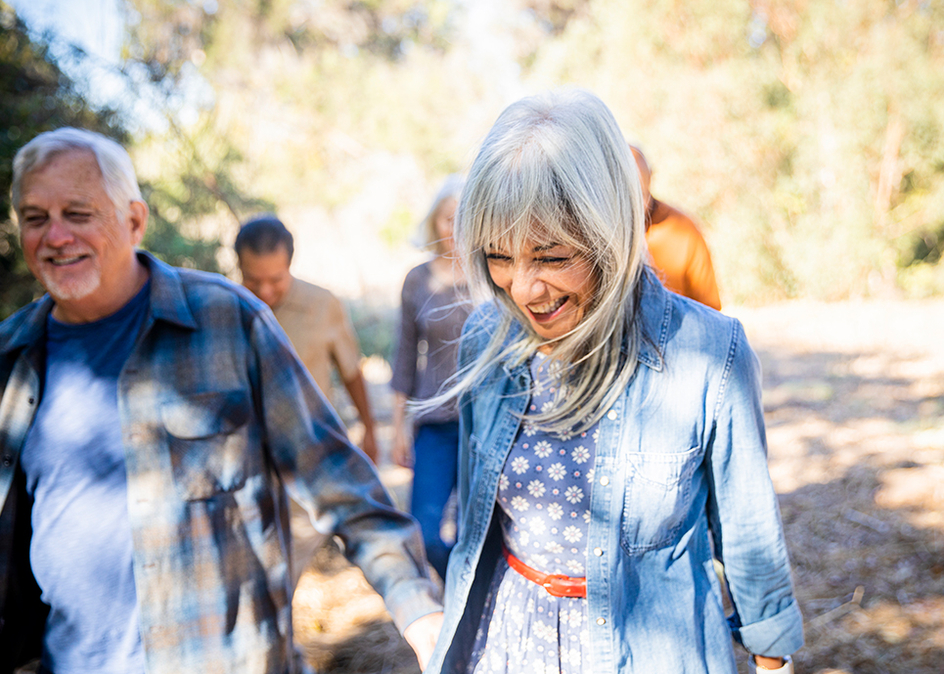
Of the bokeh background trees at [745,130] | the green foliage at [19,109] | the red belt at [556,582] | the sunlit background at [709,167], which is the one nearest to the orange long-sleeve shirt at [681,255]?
the sunlit background at [709,167]

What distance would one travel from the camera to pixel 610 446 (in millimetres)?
1393

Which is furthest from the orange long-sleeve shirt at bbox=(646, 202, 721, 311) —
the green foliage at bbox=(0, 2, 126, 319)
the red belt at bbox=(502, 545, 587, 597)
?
the green foliage at bbox=(0, 2, 126, 319)

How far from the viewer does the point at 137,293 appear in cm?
181

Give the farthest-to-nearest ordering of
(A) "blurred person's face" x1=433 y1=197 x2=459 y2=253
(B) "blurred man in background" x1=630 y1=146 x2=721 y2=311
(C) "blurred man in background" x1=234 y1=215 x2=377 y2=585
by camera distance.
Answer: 1. (A) "blurred person's face" x1=433 y1=197 x2=459 y2=253
2. (C) "blurred man in background" x1=234 y1=215 x2=377 y2=585
3. (B) "blurred man in background" x1=630 y1=146 x2=721 y2=311

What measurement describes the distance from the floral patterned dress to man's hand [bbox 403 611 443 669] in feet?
0.34

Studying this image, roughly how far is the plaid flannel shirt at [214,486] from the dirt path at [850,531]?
1629mm

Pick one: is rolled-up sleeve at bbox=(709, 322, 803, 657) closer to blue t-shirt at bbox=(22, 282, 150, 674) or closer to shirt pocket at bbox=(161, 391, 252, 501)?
shirt pocket at bbox=(161, 391, 252, 501)

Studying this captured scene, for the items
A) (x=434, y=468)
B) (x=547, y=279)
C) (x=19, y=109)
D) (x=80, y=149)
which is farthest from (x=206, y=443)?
(x=19, y=109)

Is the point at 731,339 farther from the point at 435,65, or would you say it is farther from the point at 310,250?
the point at 435,65

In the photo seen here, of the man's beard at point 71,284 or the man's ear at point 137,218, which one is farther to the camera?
the man's ear at point 137,218

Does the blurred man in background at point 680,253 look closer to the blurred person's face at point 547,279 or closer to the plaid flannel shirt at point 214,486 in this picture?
the blurred person's face at point 547,279

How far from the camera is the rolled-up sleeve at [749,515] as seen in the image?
53.3 inches

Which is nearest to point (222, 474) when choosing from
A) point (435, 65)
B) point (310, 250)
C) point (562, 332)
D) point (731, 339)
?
point (562, 332)

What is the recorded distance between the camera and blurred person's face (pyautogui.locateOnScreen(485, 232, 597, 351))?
131 centimetres
